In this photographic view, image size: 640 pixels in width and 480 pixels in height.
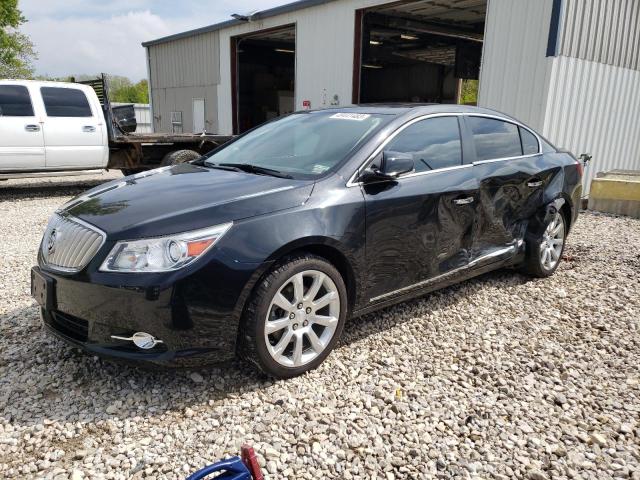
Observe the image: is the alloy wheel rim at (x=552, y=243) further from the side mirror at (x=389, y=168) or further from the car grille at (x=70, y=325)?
the car grille at (x=70, y=325)

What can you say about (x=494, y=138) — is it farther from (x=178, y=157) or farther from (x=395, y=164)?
(x=178, y=157)

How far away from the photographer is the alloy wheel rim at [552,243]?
15.7 ft

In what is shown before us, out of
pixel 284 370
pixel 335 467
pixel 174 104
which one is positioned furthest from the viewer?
pixel 174 104

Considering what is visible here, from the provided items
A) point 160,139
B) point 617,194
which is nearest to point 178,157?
point 160,139

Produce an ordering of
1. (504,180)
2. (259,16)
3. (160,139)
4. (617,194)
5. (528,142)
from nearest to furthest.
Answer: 1. (504,180)
2. (528,142)
3. (617,194)
4. (160,139)
5. (259,16)

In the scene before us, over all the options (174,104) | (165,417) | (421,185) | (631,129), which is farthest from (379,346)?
(174,104)

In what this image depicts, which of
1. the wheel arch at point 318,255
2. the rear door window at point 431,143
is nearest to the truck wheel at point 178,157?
the rear door window at point 431,143

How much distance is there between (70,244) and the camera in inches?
111

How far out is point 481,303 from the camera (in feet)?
14.1

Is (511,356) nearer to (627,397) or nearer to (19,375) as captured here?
(627,397)

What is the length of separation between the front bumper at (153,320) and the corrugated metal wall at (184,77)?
589 inches

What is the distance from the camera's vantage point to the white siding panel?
8.94 m

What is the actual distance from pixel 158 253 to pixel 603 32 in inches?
388

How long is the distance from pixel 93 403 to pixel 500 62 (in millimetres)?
8753
